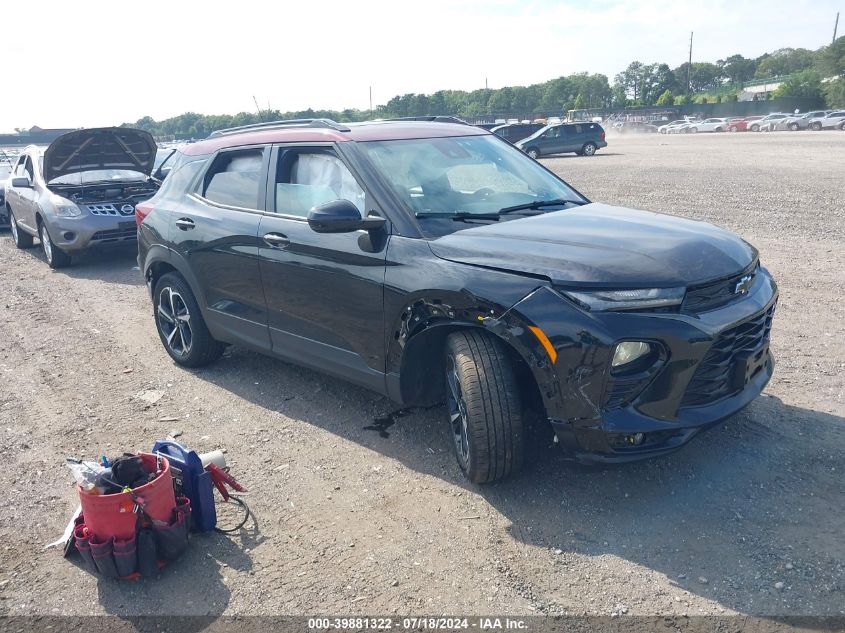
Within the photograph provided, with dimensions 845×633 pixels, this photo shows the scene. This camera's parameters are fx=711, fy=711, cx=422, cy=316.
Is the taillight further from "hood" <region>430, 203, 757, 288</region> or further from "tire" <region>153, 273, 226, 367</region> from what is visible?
"hood" <region>430, 203, 757, 288</region>

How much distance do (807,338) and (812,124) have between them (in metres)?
56.0

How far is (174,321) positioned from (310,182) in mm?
2093

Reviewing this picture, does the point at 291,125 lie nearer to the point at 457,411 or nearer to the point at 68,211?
the point at 457,411

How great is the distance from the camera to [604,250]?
3.47m

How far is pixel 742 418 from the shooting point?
4.35m

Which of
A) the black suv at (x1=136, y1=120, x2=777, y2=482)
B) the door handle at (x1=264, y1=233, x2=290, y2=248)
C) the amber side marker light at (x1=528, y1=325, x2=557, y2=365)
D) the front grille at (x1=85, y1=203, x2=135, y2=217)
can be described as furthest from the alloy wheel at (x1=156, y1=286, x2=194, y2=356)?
the front grille at (x1=85, y1=203, x2=135, y2=217)

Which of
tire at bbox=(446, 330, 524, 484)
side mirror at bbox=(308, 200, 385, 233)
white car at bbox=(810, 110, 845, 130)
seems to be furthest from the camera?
white car at bbox=(810, 110, 845, 130)

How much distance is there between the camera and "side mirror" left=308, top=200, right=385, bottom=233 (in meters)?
3.92

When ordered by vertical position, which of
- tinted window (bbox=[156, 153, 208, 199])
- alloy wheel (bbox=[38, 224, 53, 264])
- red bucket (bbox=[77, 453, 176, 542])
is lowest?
red bucket (bbox=[77, 453, 176, 542])

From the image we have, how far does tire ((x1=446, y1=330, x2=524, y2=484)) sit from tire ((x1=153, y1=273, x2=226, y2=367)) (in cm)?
277

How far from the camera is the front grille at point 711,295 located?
332 cm

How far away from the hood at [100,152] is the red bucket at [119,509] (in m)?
9.23

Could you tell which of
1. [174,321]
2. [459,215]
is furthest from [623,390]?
[174,321]

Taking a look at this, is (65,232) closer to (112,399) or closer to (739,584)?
(112,399)
